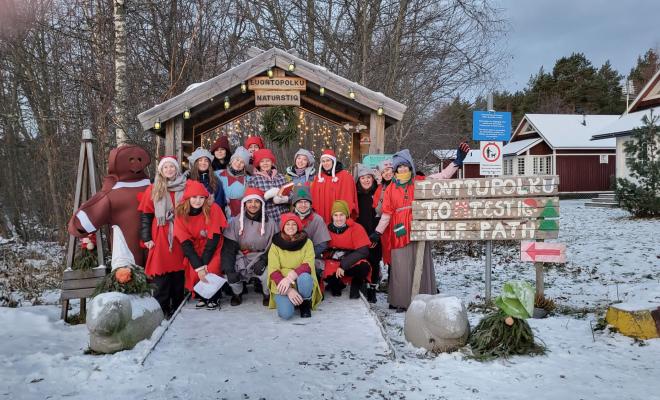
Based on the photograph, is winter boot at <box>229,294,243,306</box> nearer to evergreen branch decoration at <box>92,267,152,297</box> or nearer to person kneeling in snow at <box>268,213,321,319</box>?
person kneeling in snow at <box>268,213,321,319</box>

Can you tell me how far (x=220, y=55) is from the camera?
13.6 metres

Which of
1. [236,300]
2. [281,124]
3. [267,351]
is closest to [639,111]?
[281,124]

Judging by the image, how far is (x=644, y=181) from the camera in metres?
13.9

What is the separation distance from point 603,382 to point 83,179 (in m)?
5.58

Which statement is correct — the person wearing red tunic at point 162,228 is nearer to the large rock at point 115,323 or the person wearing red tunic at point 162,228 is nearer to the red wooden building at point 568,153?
the large rock at point 115,323

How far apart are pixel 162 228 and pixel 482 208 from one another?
362cm

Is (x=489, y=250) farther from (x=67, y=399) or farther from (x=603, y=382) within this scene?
(x=67, y=399)

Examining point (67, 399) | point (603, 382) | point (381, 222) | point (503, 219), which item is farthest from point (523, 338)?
point (67, 399)

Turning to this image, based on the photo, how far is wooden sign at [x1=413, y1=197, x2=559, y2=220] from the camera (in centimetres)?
570

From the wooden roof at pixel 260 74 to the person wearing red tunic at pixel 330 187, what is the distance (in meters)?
1.03

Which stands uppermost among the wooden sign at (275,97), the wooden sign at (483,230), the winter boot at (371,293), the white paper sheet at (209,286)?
the wooden sign at (275,97)

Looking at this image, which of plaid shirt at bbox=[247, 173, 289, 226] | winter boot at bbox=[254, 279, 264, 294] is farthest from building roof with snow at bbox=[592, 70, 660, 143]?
winter boot at bbox=[254, 279, 264, 294]

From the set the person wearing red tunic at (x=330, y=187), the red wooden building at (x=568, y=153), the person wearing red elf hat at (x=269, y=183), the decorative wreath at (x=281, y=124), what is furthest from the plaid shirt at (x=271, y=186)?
the red wooden building at (x=568, y=153)

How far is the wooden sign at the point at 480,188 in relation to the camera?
5.72 metres
